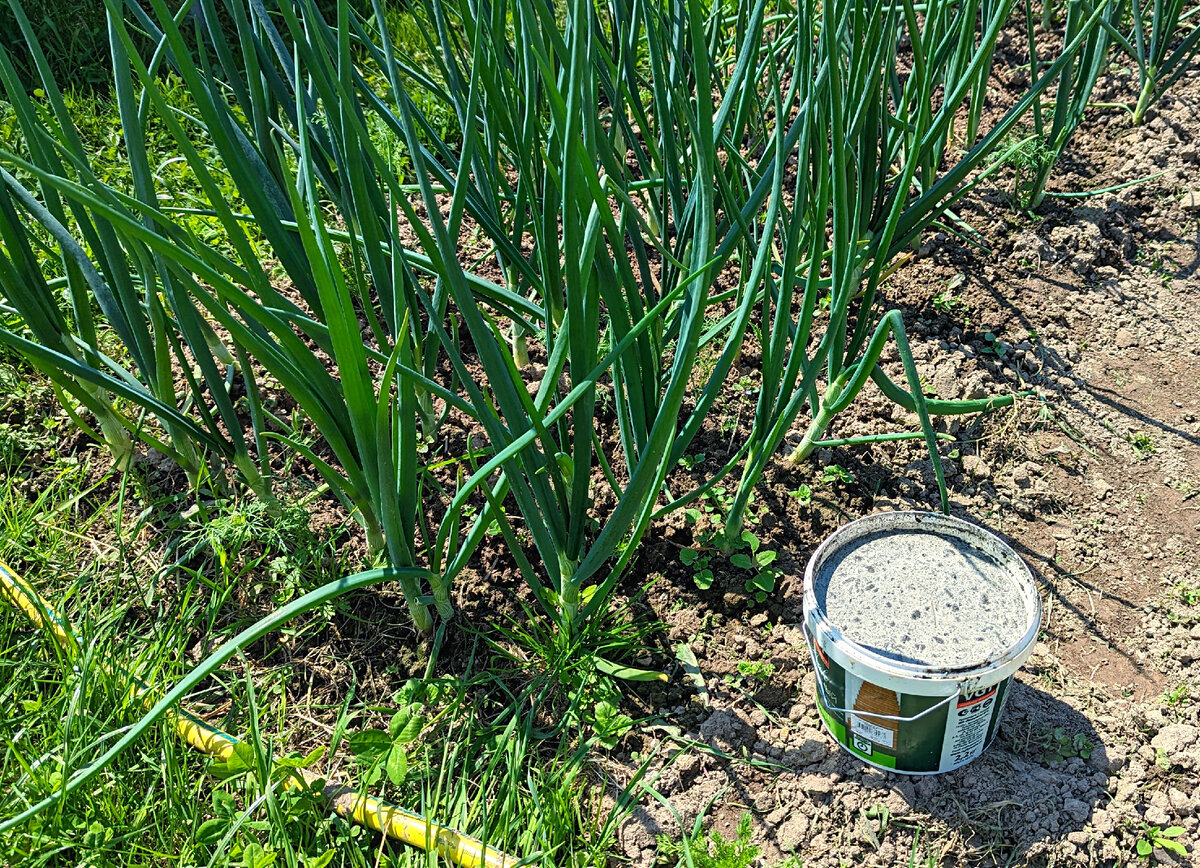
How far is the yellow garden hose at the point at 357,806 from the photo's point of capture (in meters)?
1.27

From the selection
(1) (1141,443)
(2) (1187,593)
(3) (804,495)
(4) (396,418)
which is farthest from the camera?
(1) (1141,443)

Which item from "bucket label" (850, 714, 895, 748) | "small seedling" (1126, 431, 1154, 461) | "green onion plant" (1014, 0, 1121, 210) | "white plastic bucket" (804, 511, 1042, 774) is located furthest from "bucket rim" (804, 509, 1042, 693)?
"green onion plant" (1014, 0, 1121, 210)

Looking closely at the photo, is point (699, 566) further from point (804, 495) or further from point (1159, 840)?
point (1159, 840)

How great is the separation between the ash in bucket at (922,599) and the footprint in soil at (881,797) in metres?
0.23

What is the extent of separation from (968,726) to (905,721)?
0.09 metres

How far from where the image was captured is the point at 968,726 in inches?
50.6

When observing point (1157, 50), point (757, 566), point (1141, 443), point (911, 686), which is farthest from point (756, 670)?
point (1157, 50)

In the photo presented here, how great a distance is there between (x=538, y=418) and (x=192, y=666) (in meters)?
0.82

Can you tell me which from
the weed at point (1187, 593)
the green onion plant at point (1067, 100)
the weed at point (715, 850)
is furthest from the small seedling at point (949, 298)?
the weed at point (715, 850)

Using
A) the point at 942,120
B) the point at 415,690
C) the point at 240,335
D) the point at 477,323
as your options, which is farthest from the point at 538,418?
the point at 942,120

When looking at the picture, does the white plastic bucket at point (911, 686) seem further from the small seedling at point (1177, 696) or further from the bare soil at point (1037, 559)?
the small seedling at point (1177, 696)

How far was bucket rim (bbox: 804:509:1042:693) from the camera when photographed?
120 centimetres

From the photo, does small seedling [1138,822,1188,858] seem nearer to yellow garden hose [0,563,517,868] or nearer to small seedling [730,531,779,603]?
small seedling [730,531,779,603]

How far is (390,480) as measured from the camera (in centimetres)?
118
